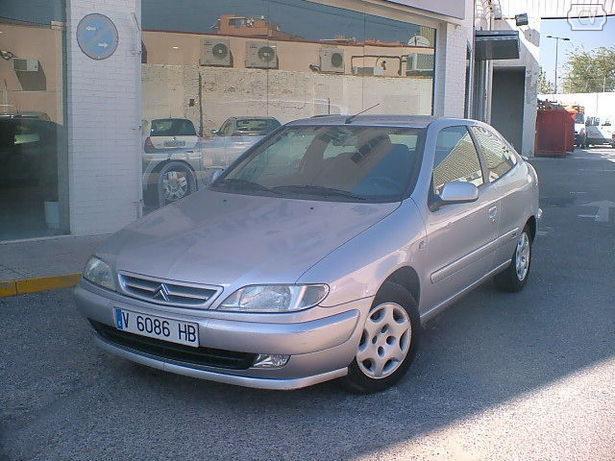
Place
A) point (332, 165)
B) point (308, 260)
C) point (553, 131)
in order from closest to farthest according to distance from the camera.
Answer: point (308, 260) → point (332, 165) → point (553, 131)

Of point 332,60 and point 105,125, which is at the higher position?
point 332,60

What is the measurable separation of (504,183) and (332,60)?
685cm

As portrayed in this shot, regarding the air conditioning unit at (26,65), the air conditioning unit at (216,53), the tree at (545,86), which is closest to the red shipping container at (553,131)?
the air conditioning unit at (216,53)

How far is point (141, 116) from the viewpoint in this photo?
8.85m

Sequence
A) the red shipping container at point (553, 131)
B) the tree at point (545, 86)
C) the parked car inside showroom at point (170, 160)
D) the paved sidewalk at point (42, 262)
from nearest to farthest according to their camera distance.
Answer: the paved sidewalk at point (42, 262), the parked car inside showroom at point (170, 160), the red shipping container at point (553, 131), the tree at point (545, 86)

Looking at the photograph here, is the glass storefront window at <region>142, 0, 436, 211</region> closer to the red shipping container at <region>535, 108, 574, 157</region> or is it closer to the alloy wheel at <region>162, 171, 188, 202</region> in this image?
the alloy wheel at <region>162, 171, 188, 202</region>

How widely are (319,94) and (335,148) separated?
23.1 feet

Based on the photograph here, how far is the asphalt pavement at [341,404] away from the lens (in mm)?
3553

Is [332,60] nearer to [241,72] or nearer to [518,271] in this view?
[241,72]

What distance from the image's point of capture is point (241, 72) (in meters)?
10.6

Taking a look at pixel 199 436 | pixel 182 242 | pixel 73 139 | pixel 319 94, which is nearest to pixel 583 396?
pixel 199 436

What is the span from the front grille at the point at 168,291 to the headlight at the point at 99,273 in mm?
128

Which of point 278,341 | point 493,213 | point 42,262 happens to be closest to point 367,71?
point 42,262

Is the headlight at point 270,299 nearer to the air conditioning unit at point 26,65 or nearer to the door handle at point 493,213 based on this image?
the door handle at point 493,213
